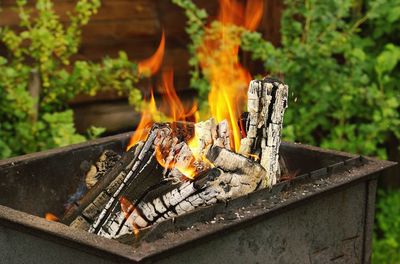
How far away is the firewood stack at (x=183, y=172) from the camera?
2.59 m

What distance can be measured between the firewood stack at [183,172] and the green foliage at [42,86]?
1.24m

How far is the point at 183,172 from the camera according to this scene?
9.29ft

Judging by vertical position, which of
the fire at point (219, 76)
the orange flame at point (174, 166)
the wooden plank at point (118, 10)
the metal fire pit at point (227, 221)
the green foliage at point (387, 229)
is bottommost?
the green foliage at point (387, 229)

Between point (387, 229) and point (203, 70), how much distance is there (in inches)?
62.9

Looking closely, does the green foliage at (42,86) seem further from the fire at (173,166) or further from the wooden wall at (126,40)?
the fire at (173,166)

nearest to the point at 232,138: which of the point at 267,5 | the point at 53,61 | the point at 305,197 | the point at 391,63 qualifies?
the point at 305,197

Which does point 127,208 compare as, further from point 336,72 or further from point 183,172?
point 336,72

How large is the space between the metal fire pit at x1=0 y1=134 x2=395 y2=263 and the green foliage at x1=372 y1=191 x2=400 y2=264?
178 cm

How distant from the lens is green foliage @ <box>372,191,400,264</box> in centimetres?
483

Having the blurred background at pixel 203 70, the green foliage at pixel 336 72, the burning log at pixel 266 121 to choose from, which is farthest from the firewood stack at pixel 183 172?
the green foliage at pixel 336 72

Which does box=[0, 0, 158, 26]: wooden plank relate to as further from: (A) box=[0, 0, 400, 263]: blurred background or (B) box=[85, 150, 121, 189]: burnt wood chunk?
(B) box=[85, 150, 121, 189]: burnt wood chunk

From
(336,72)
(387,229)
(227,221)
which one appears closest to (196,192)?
(227,221)

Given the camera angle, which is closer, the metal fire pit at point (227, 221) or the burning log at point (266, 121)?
the metal fire pit at point (227, 221)

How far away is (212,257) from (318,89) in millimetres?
2603
